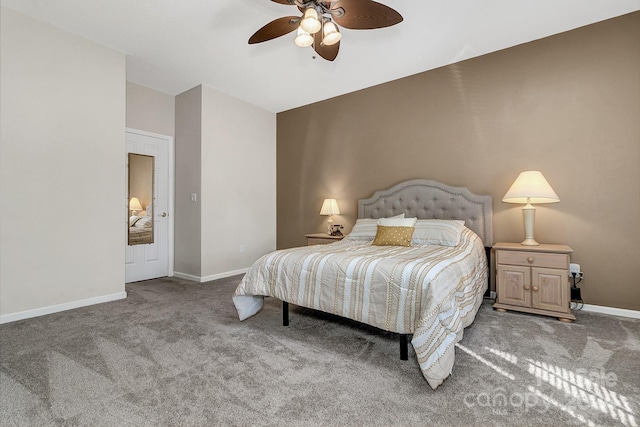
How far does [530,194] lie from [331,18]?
2.34 meters

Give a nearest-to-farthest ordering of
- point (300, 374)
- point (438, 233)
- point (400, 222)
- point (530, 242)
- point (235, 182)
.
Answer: point (300, 374) < point (530, 242) < point (438, 233) < point (400, 222) < point (235, 182)

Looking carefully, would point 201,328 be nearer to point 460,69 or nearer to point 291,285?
point 291,285

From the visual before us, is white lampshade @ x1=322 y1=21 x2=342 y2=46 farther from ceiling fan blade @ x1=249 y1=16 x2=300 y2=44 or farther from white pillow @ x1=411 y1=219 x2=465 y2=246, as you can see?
white pillow @ x1=411 y1=219 x2=465 y2=246

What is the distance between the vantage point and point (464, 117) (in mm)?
3580

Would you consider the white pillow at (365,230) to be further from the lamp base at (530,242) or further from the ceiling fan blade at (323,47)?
the ceiling fan blade at (323,47)

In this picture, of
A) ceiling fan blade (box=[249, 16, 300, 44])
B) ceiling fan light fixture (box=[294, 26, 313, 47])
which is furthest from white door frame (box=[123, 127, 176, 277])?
ceiling fan light fixture (box=[294, 26, 313, 47])

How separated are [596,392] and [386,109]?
11.7ft

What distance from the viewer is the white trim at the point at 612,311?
8.87 feet

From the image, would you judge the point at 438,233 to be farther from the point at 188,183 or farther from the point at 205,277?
the point at 188,183

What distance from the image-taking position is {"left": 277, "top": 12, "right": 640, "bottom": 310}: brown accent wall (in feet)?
9.11

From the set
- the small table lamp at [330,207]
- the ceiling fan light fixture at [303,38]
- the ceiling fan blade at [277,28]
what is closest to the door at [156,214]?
the small table lamp at [330,207]

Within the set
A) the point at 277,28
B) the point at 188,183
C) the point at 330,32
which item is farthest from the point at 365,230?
the point at 188,183

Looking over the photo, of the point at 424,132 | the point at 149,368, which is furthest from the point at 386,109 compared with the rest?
the point at 149,368

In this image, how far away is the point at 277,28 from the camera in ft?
7.71
